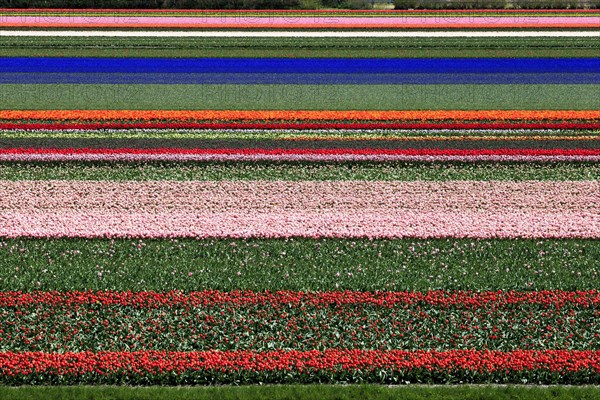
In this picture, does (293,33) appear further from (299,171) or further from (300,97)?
(299,171)

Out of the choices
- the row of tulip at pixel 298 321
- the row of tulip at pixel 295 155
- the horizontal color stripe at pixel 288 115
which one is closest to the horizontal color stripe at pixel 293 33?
the horizontal color stripe at pixel 288 115

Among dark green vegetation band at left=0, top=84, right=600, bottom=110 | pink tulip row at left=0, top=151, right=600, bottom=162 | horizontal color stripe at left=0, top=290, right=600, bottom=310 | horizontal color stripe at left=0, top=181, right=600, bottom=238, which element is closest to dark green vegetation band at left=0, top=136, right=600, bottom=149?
pink tulip row at left=0, top=151, right=600, bottom=162

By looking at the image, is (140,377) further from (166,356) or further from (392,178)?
(392,178)

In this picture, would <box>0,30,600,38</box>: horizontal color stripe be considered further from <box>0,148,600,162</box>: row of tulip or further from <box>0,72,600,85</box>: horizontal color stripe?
<box>0,148,600,162</box>: row of tulip

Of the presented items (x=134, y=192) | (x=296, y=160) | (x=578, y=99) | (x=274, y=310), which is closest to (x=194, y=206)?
(x=134, y=192)

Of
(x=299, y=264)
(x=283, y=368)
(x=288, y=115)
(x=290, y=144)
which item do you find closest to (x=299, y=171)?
(x=290, y=144)

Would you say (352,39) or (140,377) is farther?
(352,39)
